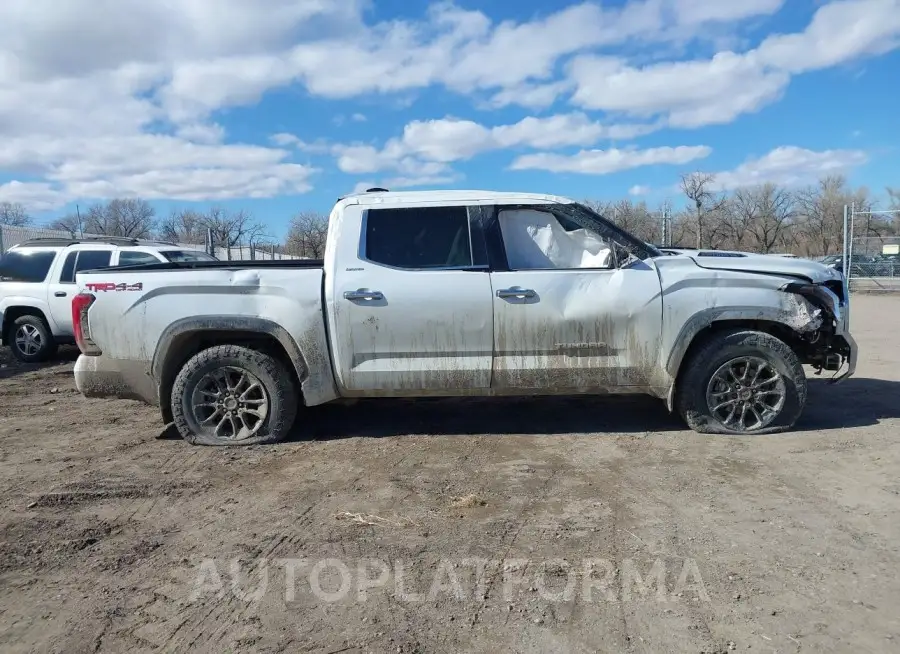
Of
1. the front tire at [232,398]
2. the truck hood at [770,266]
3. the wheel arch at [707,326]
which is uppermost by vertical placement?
the truck hood at [770,266]

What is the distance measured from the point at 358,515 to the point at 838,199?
46.8 m

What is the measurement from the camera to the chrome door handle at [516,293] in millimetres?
4762

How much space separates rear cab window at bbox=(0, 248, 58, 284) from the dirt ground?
518 centimetres

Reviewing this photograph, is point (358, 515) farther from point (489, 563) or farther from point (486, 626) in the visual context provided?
point (486, 626)

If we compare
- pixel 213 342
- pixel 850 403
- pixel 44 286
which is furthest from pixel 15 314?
pixel 850 403

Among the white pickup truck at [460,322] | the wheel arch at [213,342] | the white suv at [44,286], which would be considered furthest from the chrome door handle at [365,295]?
the white suv at [44,286]

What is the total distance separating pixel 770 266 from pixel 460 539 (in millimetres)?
3284

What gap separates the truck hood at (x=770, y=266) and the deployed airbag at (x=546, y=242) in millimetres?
818

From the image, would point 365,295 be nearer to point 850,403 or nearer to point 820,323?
point 820,323

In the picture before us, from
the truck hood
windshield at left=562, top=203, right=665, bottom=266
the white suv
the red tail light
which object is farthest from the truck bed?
the white suv

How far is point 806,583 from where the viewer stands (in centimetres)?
289

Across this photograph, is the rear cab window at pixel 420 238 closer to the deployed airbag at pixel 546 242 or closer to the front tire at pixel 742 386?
the deployed airbag at pixel 546 242

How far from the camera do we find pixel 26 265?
9.80 m

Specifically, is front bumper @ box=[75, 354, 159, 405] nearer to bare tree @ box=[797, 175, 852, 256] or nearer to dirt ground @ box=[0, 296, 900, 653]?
dirt ground @ box=[0, 296, 900, 653]
